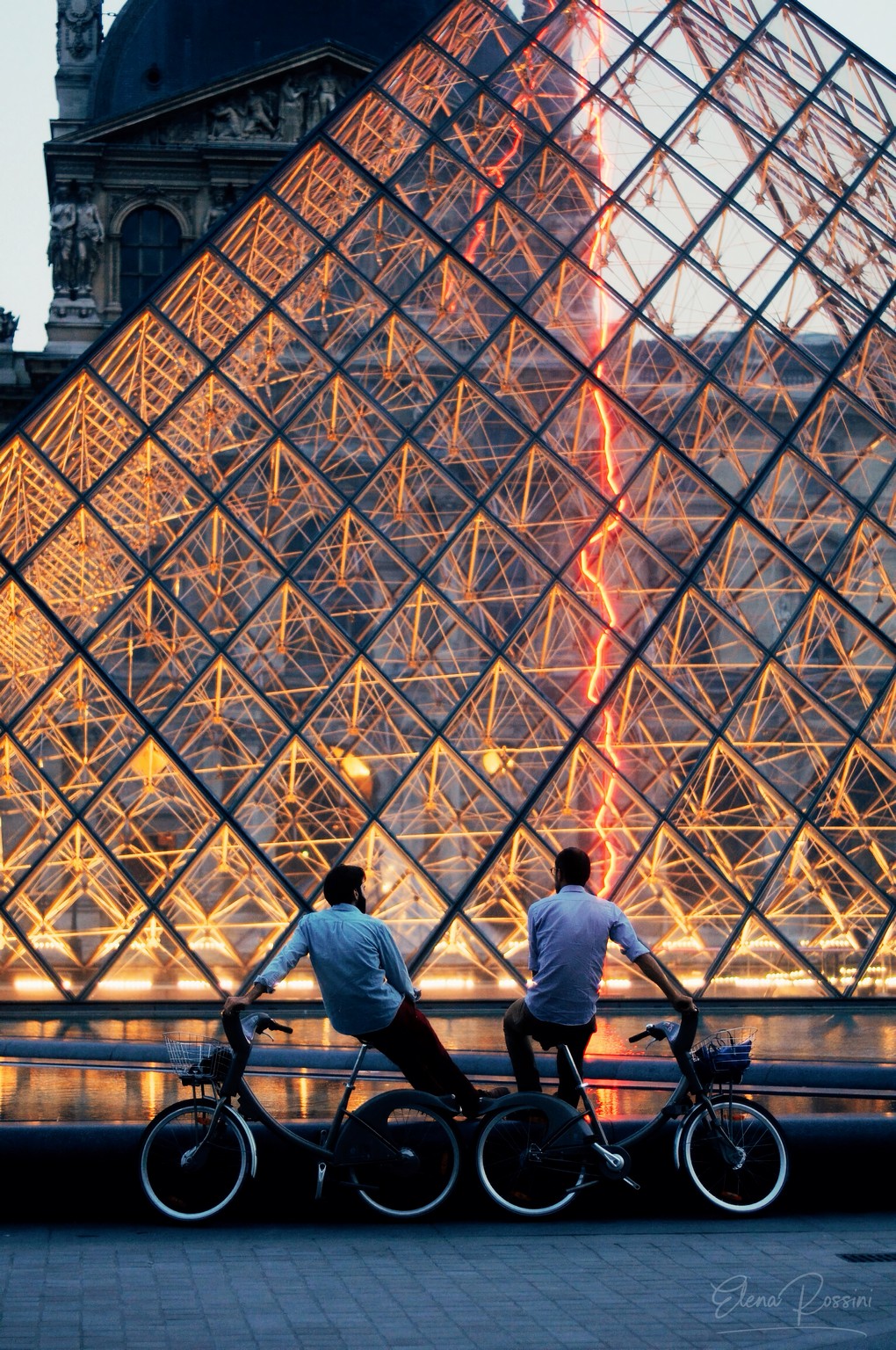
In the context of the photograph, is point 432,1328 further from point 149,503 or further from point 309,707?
point 149,503

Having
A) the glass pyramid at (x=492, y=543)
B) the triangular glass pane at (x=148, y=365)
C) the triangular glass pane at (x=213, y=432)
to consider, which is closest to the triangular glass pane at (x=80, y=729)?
the glass pyramid at (x=492, y=543)

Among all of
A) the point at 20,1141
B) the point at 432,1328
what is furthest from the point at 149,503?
the point at 432,1328

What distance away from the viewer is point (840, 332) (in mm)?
14578

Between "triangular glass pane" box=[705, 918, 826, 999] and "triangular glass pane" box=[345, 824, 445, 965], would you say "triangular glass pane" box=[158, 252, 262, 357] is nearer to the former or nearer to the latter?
"triangular glass pane" box=[345, 824, 445, 965]

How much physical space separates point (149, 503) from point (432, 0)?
24382 millimetres

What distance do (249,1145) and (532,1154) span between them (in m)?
0.93

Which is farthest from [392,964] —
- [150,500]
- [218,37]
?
[218,37]

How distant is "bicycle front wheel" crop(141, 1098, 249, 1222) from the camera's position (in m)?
5.72

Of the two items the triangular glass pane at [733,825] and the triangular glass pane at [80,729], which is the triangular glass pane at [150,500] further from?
the triangular glass pane at [733,825]

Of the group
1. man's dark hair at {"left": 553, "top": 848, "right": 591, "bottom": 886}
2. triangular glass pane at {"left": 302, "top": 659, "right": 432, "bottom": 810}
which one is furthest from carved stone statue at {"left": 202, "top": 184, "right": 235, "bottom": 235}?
man's dark hair at {"left": 553, "top": 848, "right": 591, "bottom": 886}

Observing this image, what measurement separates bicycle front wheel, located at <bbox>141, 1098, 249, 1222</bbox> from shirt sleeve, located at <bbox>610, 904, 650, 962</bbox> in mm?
1422

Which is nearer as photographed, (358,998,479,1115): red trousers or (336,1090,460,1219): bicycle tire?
(336,1090,460,1219): bicycle tire

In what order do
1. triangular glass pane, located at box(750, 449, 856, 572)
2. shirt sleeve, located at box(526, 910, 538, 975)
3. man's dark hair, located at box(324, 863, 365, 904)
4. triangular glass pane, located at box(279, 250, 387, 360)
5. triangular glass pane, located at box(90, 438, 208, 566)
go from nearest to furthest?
man's dark hair, located at box(324, 863, 365, 904) < shirt sleeve, located at box(526, 910, 538, 975) < triangular glass pane, located at box(750, 449, 856, 572) < triangular glass pane, located at box(90, 438, 208, 566) < triangular glass pane, located at box(279, 250, 387, 360)

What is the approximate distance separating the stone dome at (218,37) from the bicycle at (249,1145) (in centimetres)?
3040
